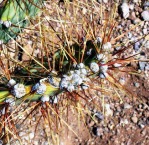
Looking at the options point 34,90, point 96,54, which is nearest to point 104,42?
point 96,54

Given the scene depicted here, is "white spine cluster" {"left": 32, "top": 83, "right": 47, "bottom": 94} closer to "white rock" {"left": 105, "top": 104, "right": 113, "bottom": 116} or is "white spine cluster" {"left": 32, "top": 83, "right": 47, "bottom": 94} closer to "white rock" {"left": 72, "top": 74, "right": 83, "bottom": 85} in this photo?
"white rock" {"left": 72, "top": 74, "right": 83, "bottom": 85}

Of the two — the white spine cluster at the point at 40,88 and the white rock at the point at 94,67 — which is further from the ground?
the white rock at the point at 94,67

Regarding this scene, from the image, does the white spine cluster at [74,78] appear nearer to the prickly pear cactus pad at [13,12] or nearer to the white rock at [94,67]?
the white rock at [94,67]

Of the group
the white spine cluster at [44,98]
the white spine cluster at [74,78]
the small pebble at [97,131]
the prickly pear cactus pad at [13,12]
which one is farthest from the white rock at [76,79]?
the small pebble at [97,131]

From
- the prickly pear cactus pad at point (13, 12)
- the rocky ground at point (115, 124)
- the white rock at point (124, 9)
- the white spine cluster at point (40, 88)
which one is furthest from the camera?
the white rock at point (124, 9)

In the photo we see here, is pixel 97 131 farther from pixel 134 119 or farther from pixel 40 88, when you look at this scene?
pixel 40 88

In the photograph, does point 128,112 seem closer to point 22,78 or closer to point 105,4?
point 105,4

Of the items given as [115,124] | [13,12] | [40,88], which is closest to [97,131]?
[115,124]

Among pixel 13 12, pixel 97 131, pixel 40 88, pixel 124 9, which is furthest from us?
pixel 124 9

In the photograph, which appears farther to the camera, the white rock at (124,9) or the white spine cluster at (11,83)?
the white rock at (124,9)
